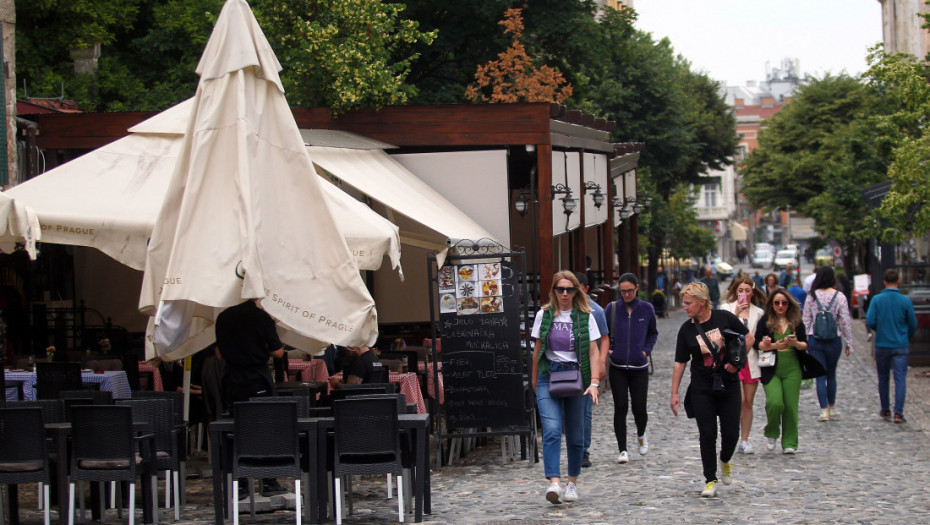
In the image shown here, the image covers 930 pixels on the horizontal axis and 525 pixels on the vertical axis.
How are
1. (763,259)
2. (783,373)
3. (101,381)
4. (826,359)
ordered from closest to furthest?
(101,381) < (783,373) < (826,359) < (763,259)

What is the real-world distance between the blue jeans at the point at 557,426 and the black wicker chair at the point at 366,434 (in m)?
1.37

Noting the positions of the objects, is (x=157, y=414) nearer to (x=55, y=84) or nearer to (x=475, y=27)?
(x=55, y=84)

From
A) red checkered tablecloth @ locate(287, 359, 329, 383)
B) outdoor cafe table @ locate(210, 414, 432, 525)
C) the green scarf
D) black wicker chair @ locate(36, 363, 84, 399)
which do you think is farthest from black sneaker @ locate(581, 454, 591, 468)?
black wicker chair @ locate(36, 363, 84, 399)

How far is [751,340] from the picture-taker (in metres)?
12.0

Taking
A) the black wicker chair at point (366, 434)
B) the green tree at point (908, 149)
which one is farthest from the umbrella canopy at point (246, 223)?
the green tree at point (908, 149)

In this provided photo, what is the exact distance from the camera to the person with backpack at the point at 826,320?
49.2 feet

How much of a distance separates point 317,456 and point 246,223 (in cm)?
172

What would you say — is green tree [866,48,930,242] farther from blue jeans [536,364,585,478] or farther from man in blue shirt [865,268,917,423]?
blue jeans [536,364,585,478]

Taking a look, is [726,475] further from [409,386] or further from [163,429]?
[163,429]

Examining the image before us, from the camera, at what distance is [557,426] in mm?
9633

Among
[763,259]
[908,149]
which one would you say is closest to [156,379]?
[908,149]

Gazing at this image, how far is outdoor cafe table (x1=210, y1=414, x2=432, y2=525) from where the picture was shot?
870cm

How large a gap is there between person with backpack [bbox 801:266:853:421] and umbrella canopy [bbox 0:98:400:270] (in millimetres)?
5854

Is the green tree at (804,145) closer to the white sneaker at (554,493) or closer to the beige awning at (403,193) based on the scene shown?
the beige awning at (403,193)
